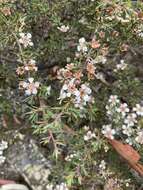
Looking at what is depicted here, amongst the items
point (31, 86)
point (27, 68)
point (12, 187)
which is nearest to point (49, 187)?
point (12, 187)

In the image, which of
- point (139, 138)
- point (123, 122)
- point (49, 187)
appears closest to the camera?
point (139, 138)

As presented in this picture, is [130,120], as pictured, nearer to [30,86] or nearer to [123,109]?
[123,109]

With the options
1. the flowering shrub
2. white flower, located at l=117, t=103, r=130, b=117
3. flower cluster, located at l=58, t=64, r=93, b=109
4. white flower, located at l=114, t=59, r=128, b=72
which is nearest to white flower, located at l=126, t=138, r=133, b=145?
the flowering shrub

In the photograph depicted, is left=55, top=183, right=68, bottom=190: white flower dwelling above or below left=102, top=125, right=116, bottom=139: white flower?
below

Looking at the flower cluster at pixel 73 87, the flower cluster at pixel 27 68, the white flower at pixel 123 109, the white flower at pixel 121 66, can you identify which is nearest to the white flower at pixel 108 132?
the white flower at pixel 123 109

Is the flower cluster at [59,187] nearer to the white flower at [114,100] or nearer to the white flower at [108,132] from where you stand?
the white flower at [108,132]

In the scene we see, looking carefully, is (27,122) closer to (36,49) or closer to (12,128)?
(12,128)

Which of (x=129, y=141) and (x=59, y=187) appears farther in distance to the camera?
(x=59, y=187)

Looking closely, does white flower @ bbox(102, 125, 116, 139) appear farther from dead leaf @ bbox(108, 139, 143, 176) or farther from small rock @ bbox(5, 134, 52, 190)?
small rock @ bbox(5, 134, 52, 190)
